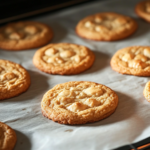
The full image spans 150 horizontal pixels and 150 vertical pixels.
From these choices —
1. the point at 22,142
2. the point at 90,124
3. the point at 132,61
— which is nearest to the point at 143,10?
the point at 132,61

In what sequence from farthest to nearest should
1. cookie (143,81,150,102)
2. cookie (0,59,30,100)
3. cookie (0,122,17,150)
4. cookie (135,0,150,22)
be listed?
cookie (135,0,150,22), cookie (0,59,30,100), cookie (143,81,150,102), cookie (0,122,17,150)

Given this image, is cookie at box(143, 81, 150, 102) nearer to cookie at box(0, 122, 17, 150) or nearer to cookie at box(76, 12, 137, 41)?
cookie at box(76, 12, 137, 41)

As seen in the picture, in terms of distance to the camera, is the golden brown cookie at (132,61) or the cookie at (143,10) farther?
the cookie at (143,10)

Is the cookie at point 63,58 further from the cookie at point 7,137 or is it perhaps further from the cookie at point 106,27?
the cookie at point 7,137

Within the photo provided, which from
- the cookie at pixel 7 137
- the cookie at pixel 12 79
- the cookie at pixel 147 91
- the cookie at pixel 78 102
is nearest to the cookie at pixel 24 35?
the cookie at pixel 12 79

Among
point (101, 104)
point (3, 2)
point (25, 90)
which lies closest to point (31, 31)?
point (3, 2)

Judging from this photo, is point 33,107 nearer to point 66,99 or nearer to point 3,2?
point 66,99

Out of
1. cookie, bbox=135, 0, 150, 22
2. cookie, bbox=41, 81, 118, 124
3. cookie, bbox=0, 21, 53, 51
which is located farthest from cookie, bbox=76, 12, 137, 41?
cookie, bbox=41, 81, 118, 124
